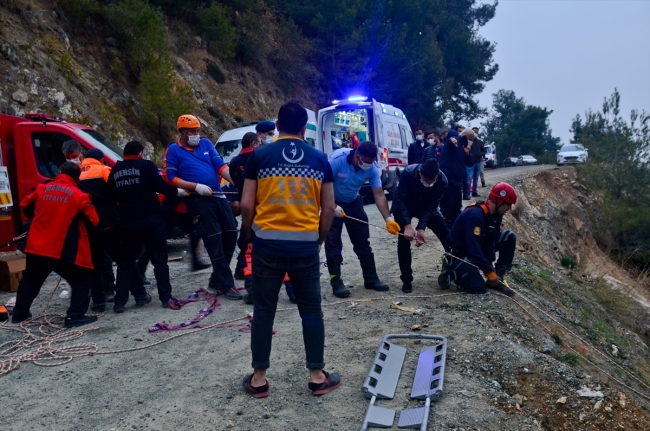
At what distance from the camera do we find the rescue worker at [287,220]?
12.6 feet

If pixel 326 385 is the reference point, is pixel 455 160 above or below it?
above

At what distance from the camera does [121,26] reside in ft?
59.2

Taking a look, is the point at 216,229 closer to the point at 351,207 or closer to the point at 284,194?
the point at 351,207

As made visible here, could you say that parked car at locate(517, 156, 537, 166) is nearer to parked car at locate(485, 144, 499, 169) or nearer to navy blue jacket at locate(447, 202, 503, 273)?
parked car at locate(485, 144, 499, 169)

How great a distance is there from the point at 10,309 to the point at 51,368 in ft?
7.80

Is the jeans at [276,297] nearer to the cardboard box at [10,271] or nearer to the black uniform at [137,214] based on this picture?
the black uniform at [137,214]

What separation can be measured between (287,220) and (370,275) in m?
3.31

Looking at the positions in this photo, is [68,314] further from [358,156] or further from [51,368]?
[358,156]

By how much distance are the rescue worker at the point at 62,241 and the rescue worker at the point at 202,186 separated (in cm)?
97

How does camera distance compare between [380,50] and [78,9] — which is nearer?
[78,9]

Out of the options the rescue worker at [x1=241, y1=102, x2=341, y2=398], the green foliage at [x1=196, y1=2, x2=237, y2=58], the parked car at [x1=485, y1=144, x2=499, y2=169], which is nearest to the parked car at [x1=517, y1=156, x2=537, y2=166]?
the parked car at [x1=485, y1=144, x2=499, y2=169]

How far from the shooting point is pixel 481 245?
6.75m

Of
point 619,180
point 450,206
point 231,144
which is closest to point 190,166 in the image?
point 450,206

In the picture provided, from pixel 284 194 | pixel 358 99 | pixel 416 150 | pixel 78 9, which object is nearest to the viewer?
pixel 284 194
